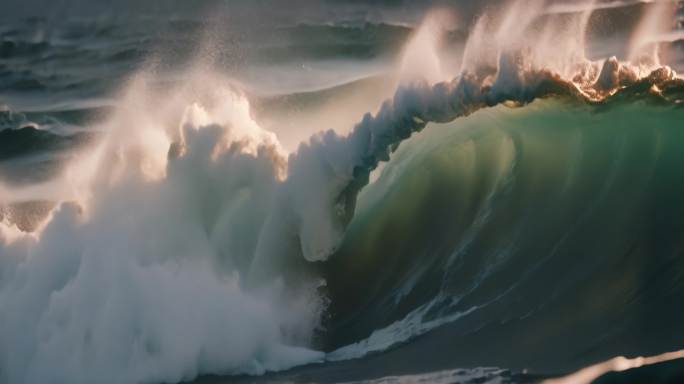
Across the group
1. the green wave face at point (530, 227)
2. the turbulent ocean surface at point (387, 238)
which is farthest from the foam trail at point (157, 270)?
the green wave face at point (530, 227)

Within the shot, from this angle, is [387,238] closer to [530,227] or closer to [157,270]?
[530,227]

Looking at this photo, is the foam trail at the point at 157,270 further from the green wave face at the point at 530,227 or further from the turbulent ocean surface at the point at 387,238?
the green wave face at the point at 530,227

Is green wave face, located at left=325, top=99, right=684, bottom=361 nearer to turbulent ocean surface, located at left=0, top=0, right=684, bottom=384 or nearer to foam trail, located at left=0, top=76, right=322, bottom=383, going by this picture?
turbulent ocean surface, located at left=0, top=0, right=684, bottom=384

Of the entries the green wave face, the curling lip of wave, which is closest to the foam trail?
the curling lip of wave

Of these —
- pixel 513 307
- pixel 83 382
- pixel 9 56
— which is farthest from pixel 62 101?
pixel 513 307

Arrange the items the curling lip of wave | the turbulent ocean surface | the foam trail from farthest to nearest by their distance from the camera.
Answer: the curling lip of wave, the foam trail, the turbulent ocean surface

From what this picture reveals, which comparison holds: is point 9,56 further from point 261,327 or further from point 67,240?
point 261,327
